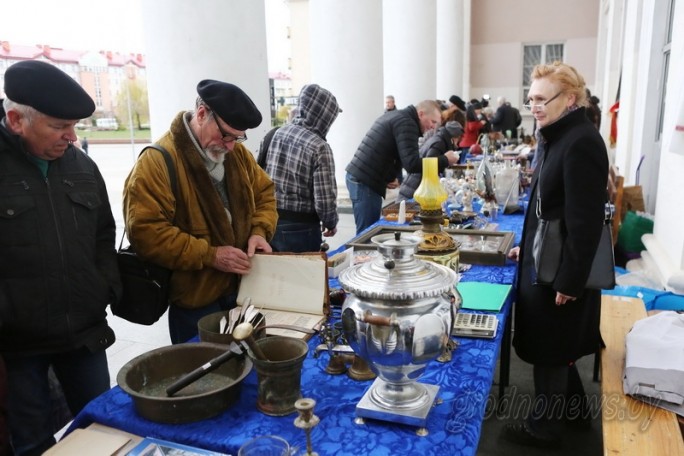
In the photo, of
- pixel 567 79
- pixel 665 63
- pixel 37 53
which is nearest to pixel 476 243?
pixel 567 79

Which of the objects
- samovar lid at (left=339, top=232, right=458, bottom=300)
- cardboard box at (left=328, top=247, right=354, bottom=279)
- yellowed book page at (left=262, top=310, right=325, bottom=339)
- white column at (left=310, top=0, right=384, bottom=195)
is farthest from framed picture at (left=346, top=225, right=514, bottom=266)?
white column at (left=310, top=0, right=384, bottom=195)

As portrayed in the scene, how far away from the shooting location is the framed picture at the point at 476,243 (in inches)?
102

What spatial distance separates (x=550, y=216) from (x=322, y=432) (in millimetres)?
1288

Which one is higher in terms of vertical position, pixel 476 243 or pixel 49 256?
pixel 49 256

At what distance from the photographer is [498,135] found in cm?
998

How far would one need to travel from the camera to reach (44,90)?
153 centimetres

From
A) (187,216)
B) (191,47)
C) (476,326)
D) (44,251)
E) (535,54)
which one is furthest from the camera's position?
(535,54)

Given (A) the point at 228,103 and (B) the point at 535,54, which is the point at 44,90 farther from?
(B) the point at 535,54

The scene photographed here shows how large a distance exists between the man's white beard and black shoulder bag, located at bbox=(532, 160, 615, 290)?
1.24 meters

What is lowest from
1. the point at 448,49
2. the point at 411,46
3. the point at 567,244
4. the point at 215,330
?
the point at 215,330

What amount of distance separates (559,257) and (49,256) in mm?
1753

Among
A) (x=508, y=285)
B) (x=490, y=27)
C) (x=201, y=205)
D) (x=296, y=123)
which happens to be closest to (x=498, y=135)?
(x=296, y=123)

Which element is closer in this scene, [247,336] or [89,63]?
[247,336]

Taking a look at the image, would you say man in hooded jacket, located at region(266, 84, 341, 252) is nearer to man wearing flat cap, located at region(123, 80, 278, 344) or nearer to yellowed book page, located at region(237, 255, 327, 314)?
man wearing flat cap, located at region(123, 80, 278, 344)
